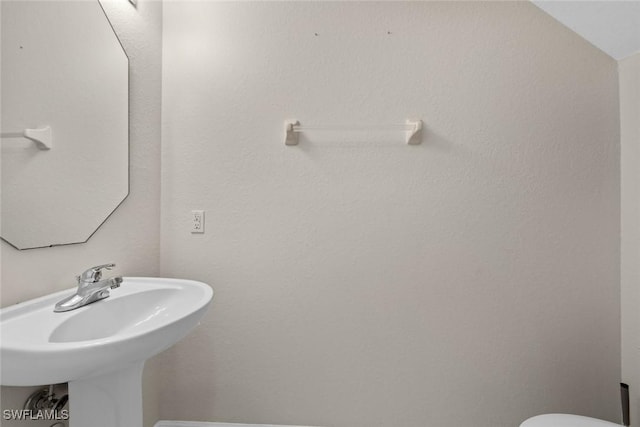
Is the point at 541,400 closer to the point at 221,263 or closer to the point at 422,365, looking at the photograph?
the point at 422,365

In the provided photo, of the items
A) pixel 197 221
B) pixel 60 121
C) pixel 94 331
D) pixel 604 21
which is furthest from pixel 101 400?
pixel 604 21

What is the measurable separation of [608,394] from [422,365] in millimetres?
864

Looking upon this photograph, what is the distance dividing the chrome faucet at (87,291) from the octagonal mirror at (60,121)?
161 millimetres

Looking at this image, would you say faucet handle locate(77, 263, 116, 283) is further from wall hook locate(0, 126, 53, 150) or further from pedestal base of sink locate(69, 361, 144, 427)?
wall hook locate(0, 126, 53, 150)

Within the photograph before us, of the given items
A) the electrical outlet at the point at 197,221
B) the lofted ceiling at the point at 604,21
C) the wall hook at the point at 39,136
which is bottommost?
the electrical outlet at the point at 197,221

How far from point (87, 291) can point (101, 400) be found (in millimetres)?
325

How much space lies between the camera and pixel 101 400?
0.90 meters

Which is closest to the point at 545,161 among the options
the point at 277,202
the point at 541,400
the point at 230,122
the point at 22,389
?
the point at 541,400

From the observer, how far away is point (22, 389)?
33.4 inches

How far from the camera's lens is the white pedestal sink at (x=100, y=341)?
0.63 meters

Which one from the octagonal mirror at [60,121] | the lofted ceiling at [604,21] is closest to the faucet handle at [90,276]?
the octagonal mirror at [60,121]

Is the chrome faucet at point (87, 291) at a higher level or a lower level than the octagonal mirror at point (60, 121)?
lower

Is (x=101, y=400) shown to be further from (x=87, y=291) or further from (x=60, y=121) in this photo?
(x=60, y=121)

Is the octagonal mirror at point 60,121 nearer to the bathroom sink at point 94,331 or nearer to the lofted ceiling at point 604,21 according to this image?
the bathroom sink at point 94,331
